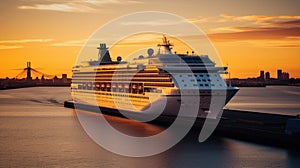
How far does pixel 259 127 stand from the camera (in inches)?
1243

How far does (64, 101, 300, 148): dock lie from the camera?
87.2 ft

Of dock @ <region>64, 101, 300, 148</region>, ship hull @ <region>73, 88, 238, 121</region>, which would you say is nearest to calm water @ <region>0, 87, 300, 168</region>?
dock @ <region>64, 101, 300, 148</region>

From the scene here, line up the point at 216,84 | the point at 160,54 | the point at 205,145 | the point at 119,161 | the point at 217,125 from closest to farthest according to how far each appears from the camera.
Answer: the point at 119,161, the point at 205,145, the point at 217,125, the point at 216,84, the point at 160,54

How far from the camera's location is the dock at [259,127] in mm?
26578

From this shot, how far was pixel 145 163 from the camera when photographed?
2420cm

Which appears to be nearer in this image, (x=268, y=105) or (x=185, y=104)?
(x=185, y=104)

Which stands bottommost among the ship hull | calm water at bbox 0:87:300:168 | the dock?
calm water at bbox 0:87:300:168

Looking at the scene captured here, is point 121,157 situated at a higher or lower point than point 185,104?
lower

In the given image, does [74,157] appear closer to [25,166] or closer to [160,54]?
[25,166]

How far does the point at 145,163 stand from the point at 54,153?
5.00 metres

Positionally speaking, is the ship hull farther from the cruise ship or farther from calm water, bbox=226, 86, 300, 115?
calm water, bbox=226, 86, 300, 115

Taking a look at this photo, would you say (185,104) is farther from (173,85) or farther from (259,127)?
(259,127)

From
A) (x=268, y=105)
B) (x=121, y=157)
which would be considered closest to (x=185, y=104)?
(x=121, y=157)

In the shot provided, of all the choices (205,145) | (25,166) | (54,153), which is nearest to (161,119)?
(205,145)
